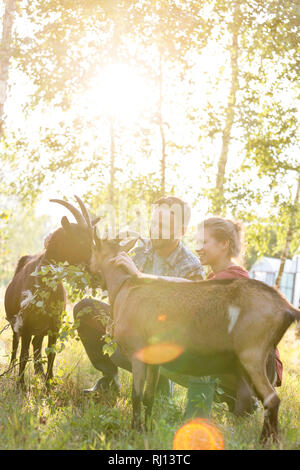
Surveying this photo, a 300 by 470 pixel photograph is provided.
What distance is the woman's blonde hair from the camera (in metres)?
4.52

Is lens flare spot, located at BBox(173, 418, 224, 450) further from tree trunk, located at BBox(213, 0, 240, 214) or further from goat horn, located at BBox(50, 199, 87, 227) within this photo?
tree trunk, located at BBox(213, 0, 240, 214)

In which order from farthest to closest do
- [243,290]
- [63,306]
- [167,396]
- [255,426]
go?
[63,306] → [167,396] → [255,426] → [243,290]

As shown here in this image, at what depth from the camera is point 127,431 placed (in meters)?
3.66

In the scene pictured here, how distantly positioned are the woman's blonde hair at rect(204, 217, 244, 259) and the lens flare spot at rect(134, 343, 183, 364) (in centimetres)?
126

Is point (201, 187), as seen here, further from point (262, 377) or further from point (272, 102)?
point (262, 377)

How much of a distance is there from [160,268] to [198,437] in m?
2.31

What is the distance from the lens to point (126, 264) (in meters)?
4.35

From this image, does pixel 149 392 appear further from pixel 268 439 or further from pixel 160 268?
pixel 160 268

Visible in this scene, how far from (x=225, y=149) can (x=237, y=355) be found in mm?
9321

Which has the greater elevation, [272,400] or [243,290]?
[243,290]

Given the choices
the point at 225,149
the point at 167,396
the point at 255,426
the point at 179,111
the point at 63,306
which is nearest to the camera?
the point at 255,426

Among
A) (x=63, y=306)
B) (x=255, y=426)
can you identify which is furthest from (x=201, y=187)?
(x=255, y=426)

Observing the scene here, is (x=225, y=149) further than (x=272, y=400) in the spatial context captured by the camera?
Yes

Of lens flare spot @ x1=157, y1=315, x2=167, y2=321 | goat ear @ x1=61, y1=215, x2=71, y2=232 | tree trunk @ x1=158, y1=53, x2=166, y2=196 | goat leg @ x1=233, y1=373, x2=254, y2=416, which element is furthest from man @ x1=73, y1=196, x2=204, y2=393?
tree trunk @ x1=158, y1=53, x2=166, y2=196
